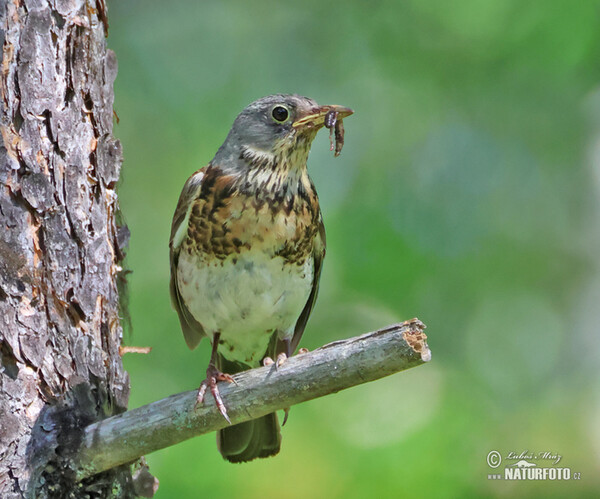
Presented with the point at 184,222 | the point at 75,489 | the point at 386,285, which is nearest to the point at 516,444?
the point at 386,285

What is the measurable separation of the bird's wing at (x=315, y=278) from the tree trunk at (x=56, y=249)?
109 cm

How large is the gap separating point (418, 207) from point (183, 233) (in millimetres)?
2840

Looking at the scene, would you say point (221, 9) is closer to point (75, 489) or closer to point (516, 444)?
point (516, 444)

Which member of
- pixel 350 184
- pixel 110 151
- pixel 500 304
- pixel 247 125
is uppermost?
pixel 350 184

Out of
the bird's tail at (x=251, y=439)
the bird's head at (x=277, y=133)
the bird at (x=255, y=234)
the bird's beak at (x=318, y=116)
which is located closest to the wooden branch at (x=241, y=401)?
the bird at (x=255, y=234)

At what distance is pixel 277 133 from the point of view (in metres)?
3.95

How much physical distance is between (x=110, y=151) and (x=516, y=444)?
11.1ft

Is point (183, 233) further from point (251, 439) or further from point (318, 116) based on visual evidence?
point (251, 439)

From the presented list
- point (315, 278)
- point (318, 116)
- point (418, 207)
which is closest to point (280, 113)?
point (318, 116)

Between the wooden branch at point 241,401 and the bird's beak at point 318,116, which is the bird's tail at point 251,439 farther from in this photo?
the bird's beak at point 318,116

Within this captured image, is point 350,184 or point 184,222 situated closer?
point 184,222

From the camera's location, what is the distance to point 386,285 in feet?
18.8

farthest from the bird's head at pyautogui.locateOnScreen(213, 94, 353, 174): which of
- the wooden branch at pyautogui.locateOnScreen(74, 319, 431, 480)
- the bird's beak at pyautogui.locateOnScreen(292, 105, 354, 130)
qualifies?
the wooden branch at pyautogui.locateOnScreen(74, 319, 431, 480)

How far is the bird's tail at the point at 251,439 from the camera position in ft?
13.5
